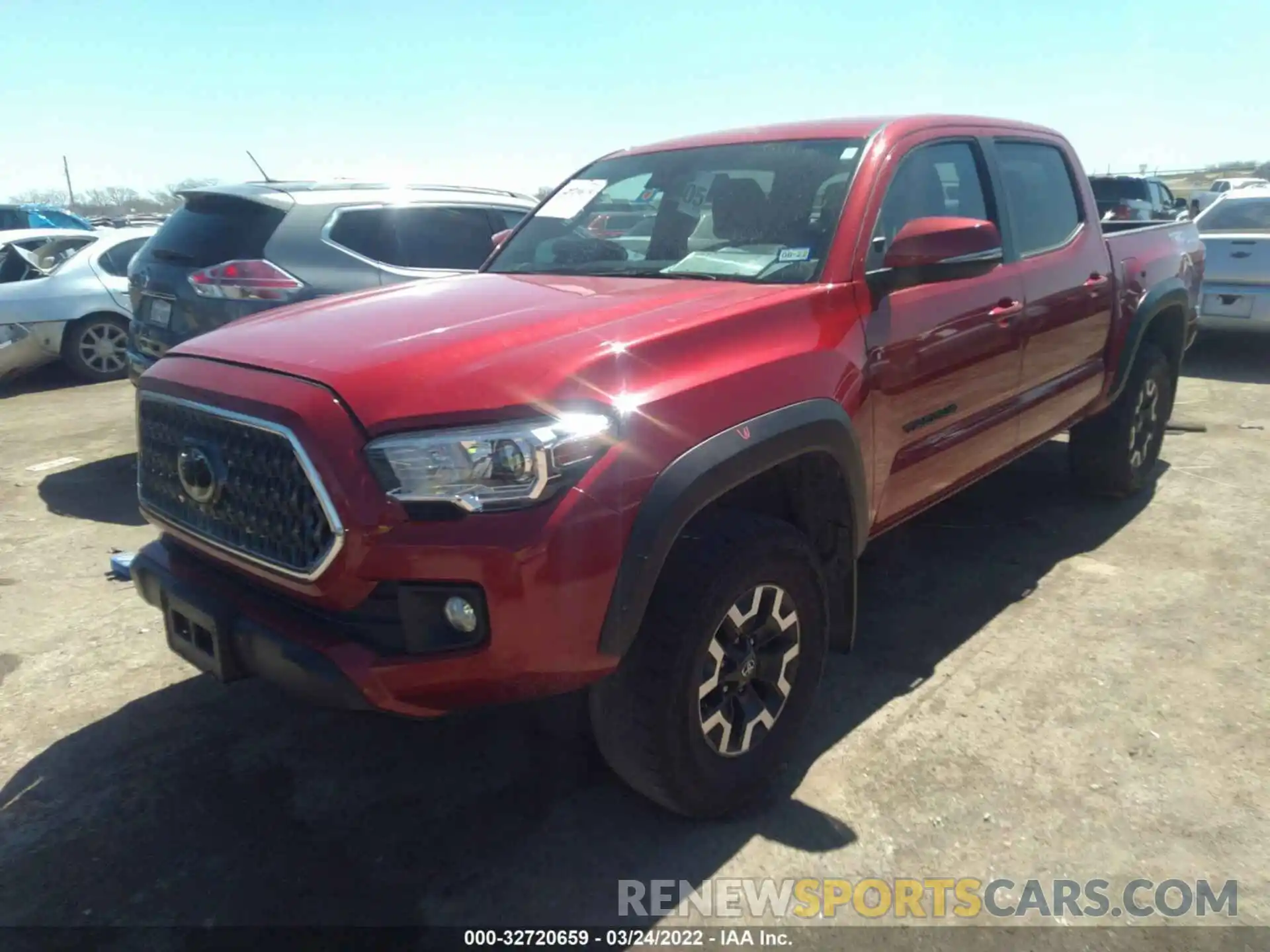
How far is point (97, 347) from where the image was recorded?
910 cm

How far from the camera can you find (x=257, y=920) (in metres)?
2.35

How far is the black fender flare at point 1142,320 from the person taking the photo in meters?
4.77

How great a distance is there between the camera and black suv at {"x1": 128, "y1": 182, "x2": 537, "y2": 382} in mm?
5113

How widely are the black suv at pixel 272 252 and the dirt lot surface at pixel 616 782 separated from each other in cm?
157

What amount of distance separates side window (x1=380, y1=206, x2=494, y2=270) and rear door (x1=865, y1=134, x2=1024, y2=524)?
123 inches

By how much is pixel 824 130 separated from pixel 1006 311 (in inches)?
39.6

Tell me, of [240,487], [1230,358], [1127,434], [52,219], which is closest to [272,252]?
[240,487]

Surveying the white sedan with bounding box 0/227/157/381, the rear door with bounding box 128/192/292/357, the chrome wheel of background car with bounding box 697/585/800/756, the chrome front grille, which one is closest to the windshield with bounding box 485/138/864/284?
the chrome wheel of background car with bounding box 697/585/800/756

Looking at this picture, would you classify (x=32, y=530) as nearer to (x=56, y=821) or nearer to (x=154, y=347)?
(x=154, y=347)

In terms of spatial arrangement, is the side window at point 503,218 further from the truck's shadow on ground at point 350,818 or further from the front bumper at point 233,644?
the front bumper at point 233,644

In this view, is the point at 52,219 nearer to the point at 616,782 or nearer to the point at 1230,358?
the point at 1230,358

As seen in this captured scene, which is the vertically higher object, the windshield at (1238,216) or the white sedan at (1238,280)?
the windshield at (1238,216)

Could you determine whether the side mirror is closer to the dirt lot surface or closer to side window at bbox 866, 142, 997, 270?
side window at bbox 866, 142, 997, 270

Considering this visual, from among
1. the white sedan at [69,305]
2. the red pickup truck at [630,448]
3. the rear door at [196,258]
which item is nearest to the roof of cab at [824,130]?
the red pickup truck at [630,448]
